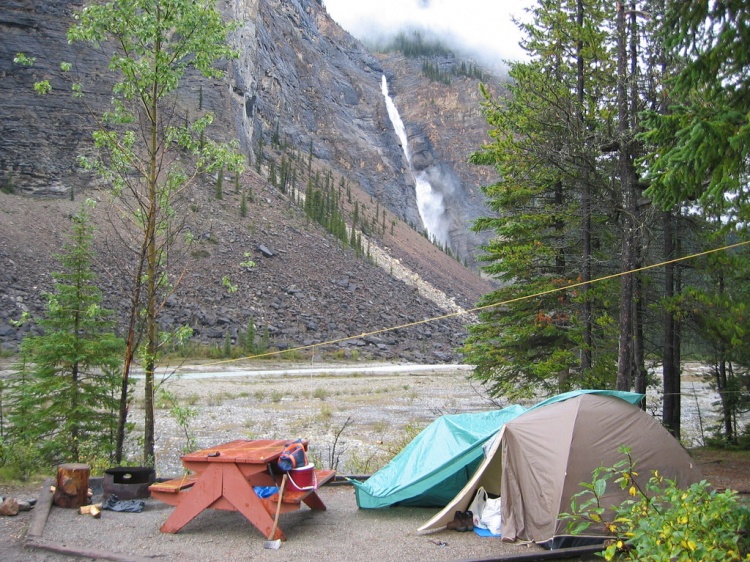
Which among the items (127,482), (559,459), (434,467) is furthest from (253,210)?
(559,459)

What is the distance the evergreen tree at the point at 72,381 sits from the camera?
10711 mm

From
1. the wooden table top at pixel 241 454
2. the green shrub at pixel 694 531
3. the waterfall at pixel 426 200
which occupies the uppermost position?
the waterfall at pixel 426 200

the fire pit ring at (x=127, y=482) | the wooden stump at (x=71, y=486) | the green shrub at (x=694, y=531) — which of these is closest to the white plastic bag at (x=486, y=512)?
the green shrub at (x=694, y=531)

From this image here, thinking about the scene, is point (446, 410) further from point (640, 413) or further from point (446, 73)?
point (446, 73)

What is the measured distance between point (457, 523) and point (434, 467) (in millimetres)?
841

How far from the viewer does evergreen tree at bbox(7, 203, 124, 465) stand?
1071cm

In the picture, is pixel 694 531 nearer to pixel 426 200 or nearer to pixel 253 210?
pixel 253 210

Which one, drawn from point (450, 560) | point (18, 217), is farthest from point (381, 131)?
point (450, 560)

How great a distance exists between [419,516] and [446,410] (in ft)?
53.8

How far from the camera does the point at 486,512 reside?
661 centimetres

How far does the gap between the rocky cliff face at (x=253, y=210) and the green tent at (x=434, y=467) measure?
19088 millimetres

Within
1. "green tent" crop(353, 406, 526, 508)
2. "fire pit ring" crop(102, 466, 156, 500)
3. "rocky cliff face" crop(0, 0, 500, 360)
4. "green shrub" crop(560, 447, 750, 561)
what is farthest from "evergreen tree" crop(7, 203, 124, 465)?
"rocky cliff face" crop(0, 0, 500, 360)

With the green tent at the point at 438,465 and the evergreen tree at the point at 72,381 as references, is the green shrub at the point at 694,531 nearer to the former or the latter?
the green tent at the point at 438,465

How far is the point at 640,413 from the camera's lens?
23.2 ft
